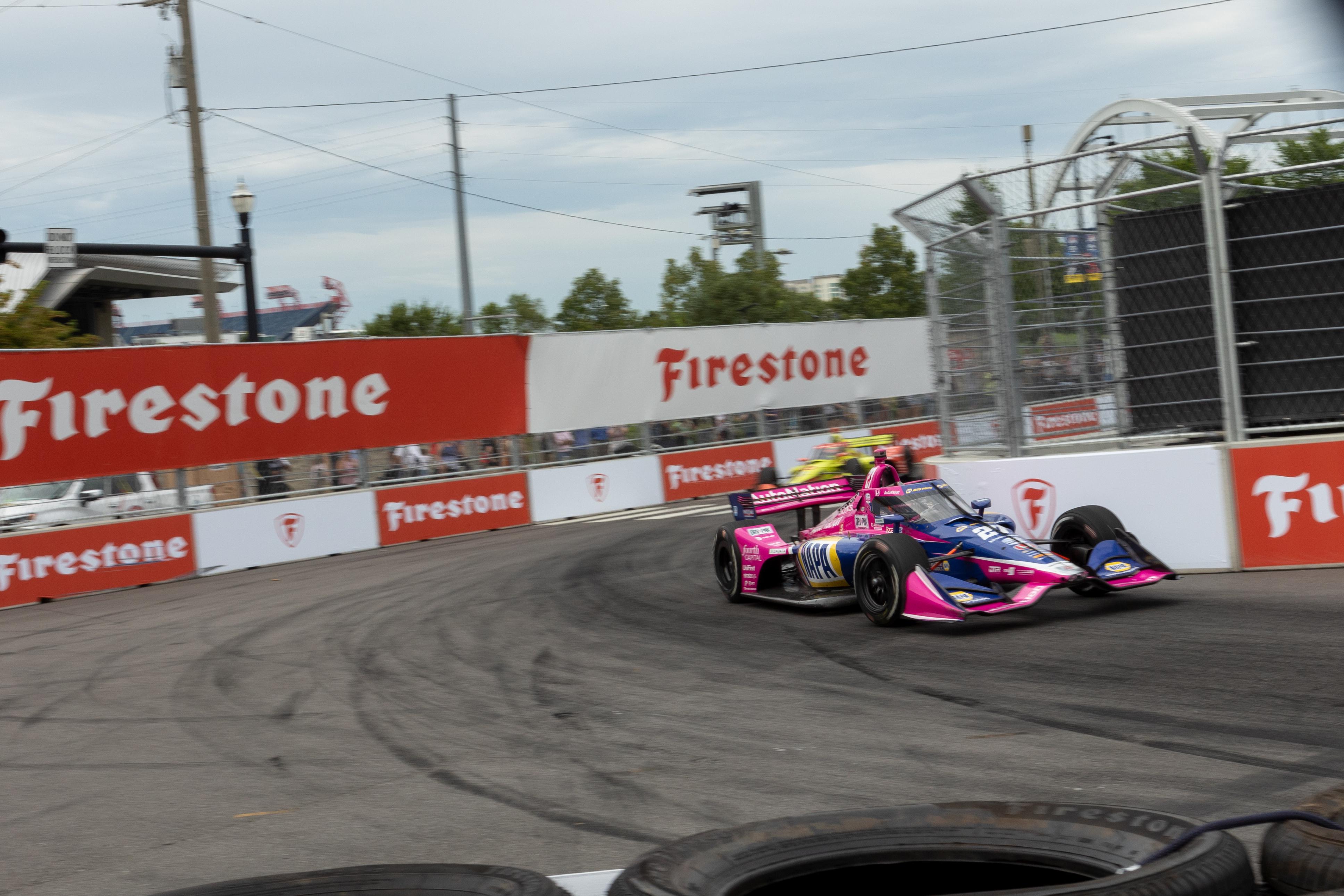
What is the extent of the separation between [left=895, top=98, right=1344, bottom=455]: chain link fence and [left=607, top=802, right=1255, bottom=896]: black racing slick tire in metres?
7.38

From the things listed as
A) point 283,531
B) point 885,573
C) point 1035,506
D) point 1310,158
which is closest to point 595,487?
point 283,531

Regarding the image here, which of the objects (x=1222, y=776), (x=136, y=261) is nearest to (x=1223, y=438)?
(x=1222, y=776)

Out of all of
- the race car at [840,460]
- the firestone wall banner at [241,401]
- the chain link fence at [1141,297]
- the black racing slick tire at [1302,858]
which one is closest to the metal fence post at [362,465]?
the firestone wall banner at [241,401]

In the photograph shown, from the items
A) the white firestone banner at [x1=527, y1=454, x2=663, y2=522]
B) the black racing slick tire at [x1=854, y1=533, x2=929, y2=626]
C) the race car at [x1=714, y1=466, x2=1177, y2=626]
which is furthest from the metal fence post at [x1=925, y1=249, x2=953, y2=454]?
the white firestone banner at [x1=527, y1=454, x2=663, y2=522]

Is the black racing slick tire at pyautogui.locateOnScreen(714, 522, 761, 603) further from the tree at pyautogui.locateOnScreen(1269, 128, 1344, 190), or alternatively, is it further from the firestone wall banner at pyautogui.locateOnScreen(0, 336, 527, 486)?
the firestone wall banner at pyautogui.locateOnScreen(0, 336, 527, 486)

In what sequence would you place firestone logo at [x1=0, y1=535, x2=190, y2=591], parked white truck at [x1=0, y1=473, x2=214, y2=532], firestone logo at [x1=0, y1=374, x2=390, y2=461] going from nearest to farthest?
firestone logo at [x1=0, y1=535, x2=190, y2=591], parked white truck at [x1=0, y1=473, x2=214, y2=532], firestone logo at [x1=0, y1=374, x2=390, y2=461]

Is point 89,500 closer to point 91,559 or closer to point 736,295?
point 91,559

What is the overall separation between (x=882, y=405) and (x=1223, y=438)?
18071mm

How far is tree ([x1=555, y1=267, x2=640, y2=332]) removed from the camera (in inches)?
2520

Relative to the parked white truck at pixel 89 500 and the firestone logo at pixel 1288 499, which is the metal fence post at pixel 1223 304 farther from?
the parked white truck at pixel 89 500

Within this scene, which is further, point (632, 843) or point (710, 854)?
point (632, 843)

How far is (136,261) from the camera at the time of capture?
140 ft

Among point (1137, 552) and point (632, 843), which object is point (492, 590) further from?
point (632, 843)

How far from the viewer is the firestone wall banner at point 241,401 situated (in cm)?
1591
